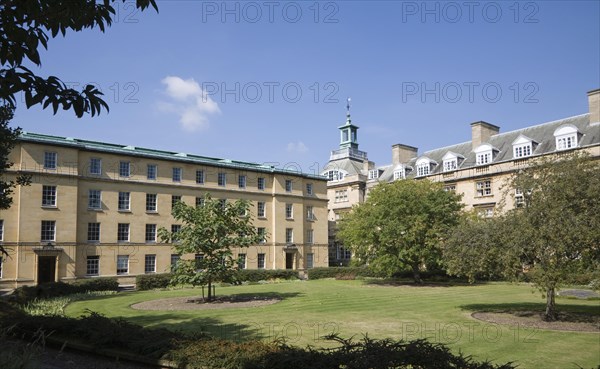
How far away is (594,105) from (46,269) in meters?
56.0

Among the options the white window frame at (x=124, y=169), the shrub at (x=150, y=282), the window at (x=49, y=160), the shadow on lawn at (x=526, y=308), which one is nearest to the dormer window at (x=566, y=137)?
the shadow on lawn at (x=526, y=308)

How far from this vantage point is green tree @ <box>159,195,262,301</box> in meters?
24.3

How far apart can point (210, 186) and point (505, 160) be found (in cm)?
3439

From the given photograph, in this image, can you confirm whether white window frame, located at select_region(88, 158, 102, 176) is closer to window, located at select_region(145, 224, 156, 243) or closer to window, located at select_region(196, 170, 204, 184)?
window, located at select_region(145, 224, 156, 243)

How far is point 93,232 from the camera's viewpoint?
41094 mm

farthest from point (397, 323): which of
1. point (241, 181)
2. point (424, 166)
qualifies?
point (424, 166)

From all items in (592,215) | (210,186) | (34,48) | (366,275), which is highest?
(210,186)

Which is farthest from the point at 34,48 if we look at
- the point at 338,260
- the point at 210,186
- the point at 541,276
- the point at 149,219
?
the point at 338,260

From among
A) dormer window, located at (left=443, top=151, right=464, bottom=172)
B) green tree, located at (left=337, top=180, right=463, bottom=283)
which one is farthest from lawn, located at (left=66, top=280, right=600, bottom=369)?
dormer window, located at (left=443, top=151, right=464, bottom=172)

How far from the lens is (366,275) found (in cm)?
5138

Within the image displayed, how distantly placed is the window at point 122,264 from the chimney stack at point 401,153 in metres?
41.9

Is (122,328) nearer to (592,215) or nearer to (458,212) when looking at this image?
(592,215)

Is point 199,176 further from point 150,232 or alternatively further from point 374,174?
point 374,174

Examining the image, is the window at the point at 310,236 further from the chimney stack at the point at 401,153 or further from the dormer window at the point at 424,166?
the chimney stack at the point at 401,153
